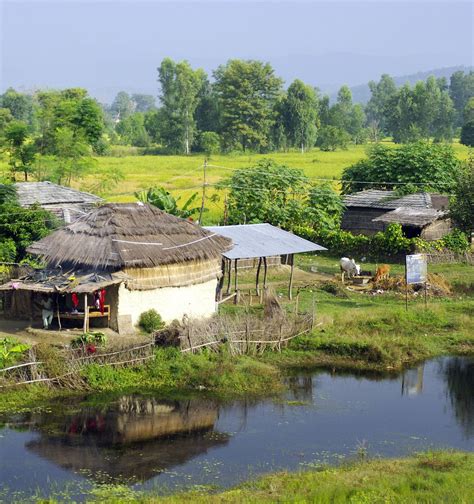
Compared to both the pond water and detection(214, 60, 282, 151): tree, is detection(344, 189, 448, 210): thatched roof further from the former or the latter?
detection(214, 60, 282, 151): tree

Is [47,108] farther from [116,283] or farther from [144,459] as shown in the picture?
[144,459]

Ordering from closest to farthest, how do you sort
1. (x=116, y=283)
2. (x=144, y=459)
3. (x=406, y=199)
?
(x=144, y=459) < (x=116, y=283) < (x=406, y=199)

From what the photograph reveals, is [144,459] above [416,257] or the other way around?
the other way around

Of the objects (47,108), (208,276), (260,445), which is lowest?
(260,445)

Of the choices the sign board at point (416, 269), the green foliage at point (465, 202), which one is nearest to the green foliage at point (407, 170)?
the green foliage at point (465, 202)

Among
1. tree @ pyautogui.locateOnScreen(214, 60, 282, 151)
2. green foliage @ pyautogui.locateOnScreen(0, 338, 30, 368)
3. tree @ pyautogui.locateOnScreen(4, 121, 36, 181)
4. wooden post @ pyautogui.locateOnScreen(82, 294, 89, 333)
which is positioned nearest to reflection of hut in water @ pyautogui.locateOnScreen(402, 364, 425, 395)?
wooden post @ pyautogui.locateOnScreen(82, 294, 89, 333)

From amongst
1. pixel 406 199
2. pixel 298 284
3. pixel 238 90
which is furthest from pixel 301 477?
pixel 238 90

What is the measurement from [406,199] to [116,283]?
21243 millimetres

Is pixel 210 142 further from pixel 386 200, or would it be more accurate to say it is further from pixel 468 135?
pixel 386 200

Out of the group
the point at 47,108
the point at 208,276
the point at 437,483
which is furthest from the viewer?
the point at 47,108

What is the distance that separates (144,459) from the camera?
17.2m

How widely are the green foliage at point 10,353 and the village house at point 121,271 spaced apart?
2.42 meters

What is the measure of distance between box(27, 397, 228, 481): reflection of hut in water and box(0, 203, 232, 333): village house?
3.82m

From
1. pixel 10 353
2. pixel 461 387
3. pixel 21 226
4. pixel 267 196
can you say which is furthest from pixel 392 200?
pixel 10 353
